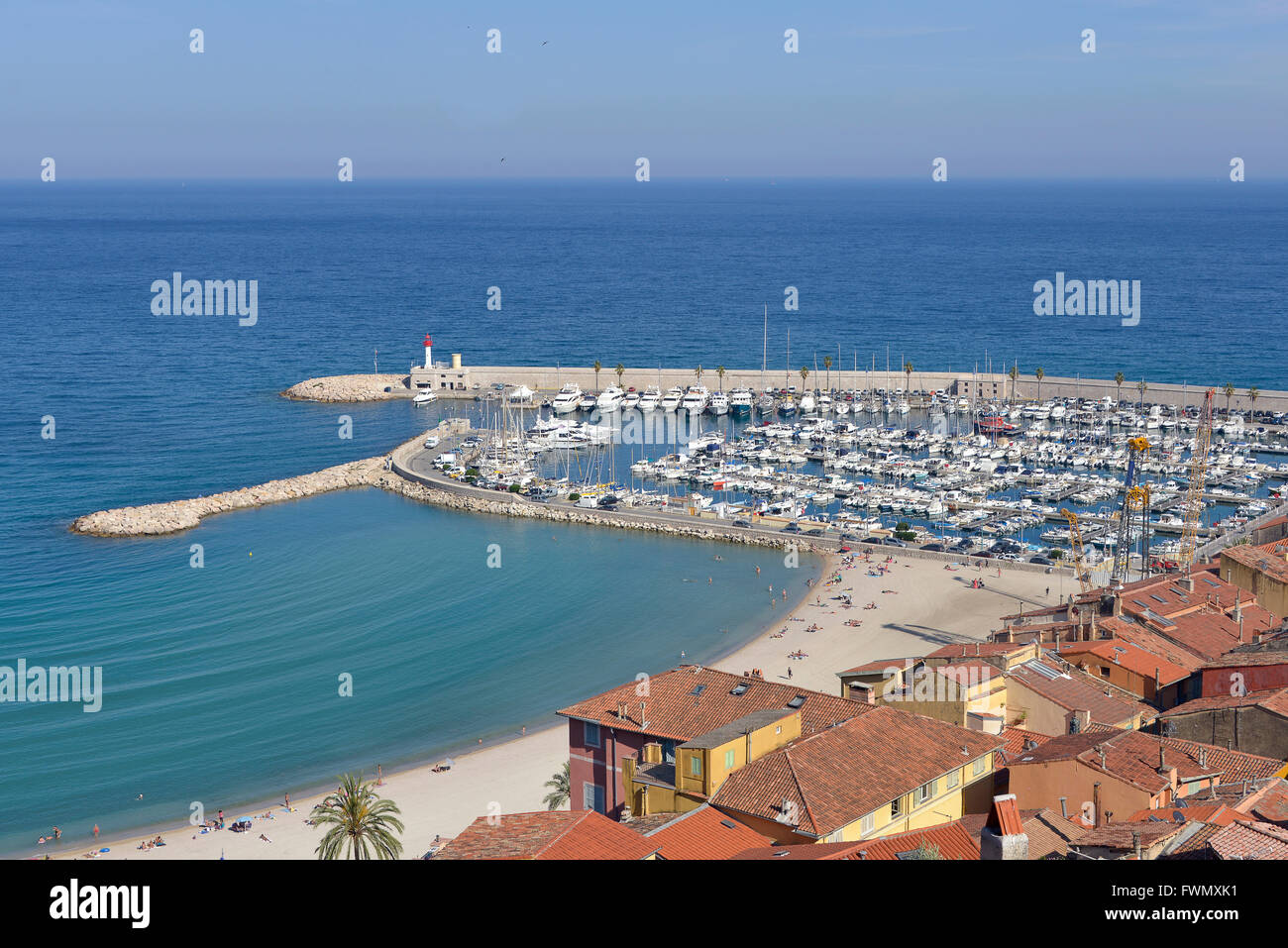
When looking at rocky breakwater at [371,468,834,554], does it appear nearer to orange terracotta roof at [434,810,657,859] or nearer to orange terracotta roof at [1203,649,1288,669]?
orange terracotta roof at [1203,649,1288,669]

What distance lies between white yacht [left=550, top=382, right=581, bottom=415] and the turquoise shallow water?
80.0ft

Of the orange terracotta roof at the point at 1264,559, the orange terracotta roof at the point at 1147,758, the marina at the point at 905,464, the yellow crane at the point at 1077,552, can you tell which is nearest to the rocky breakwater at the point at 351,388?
the marina at the point at 905,464

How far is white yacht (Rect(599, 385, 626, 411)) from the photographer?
8488 cm

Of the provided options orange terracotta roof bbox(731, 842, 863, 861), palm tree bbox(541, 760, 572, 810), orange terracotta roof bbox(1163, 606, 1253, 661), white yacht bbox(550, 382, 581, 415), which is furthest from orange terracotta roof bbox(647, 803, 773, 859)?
white yacht bbox(550, 382, 581, 415)

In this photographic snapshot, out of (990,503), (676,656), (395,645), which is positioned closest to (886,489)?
(990,503)

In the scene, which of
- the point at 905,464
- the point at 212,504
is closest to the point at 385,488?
the point at 212,504

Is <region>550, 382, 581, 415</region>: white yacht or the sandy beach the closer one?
the sandy beach

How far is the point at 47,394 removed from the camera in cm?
9031

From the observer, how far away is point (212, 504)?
60969 mm

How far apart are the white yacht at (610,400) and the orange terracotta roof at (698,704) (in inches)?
2361

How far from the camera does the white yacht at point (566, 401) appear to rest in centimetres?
8450
